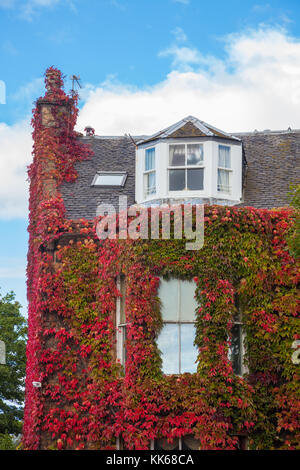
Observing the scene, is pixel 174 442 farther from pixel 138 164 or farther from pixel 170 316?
pixel 138 164

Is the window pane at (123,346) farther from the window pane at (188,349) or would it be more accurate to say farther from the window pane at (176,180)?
the window pane at (176,180)

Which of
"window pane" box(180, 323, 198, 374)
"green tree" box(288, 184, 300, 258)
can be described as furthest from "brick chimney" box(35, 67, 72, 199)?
"green tree" box(288, 184, 300, 258)

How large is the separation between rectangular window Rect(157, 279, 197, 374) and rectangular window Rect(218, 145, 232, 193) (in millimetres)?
3790

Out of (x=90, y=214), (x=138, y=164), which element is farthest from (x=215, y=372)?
(x=138, y=164)

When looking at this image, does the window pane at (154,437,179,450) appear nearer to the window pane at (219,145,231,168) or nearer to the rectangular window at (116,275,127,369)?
the rectangular window at (116,275,127,369)

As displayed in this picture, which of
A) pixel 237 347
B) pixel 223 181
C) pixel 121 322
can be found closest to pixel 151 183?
pixel 223 181

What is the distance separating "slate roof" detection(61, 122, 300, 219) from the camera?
59.1 ft

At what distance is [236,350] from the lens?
15250mm

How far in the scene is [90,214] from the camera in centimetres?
1752

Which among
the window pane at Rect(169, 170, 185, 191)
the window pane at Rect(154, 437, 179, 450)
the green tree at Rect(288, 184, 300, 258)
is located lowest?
the window pane at Rect(154, 437, 179, 450)

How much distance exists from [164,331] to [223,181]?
5124 millimetres

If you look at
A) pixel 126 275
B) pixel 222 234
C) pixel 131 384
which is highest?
pixel 222 234

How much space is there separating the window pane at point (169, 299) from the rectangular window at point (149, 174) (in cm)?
356
